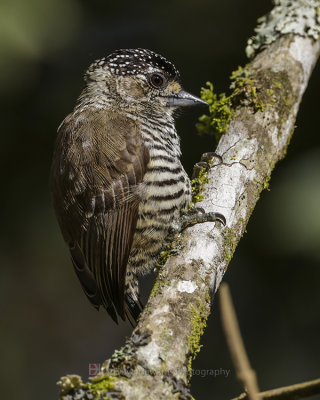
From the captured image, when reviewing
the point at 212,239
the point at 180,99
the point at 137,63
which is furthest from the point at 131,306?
the point at 137,63

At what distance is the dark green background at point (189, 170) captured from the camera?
11.3 ft

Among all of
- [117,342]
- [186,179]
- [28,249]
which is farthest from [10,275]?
[186,179]

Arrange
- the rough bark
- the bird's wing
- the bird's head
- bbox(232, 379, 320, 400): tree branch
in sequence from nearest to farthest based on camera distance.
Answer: bbox(232, 379, 320, 400): tree branch → the rough bark → the bird's wing → the bird's head

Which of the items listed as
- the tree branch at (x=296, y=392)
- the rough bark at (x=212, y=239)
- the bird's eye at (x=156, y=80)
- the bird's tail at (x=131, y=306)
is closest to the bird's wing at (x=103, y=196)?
the bird's tail at (x=131, y=306)

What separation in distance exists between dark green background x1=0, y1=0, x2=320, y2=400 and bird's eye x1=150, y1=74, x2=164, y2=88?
57 cm

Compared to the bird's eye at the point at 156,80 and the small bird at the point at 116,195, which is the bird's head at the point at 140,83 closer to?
the bird's eye at the point at 156,80

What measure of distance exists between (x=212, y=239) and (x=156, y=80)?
1.27 m

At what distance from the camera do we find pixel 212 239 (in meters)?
2.42

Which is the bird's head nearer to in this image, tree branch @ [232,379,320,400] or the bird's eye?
the bird's eye

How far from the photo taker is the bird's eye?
3.30 m

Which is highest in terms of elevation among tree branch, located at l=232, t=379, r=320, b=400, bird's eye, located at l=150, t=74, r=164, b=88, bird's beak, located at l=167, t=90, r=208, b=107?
bird's eye, located at l=150, t=74, r=164, b=88

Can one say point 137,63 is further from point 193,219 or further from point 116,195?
point 193,219

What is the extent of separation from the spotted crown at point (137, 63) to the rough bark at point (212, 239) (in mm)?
504

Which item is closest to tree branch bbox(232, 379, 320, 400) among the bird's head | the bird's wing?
the bird's wing
